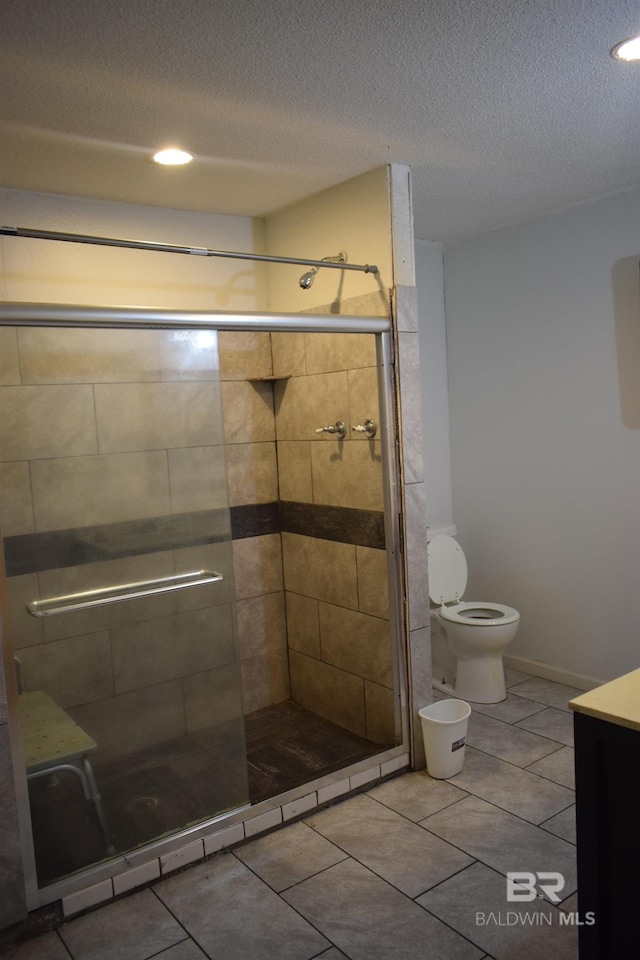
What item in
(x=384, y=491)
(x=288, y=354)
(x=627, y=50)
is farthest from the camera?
(x=288, y=354)

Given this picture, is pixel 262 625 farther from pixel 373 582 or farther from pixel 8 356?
pixel 8 356

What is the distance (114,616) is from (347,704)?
137 centimetres

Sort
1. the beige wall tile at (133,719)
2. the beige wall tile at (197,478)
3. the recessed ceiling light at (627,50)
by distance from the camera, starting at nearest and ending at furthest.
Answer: the recessed ceiling light at (627,50) < the beige wall tile at (133,719) < the beige wall tile at (197,478)

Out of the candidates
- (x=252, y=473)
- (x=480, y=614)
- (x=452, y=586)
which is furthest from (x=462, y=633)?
(x=252, y=473)

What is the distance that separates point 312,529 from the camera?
11.0 ft

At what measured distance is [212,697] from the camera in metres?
2.40

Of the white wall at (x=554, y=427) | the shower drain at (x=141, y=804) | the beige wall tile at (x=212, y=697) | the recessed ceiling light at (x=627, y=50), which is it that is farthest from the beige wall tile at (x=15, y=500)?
the white wall at (x=554, y=427)

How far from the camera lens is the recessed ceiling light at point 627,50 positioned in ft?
5.94

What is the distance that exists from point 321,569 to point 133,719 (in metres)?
1.24

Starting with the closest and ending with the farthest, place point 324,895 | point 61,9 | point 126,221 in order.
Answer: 1. point 61,9
2. point 324,895
3. point 126,221

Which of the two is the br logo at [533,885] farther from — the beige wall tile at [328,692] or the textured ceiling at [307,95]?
the textured ceiling at [307,95]

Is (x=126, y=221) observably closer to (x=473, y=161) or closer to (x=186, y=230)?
(x=186, y=230)

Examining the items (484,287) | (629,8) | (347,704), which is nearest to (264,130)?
(629,8)

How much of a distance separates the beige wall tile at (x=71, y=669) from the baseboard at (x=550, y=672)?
92.1 inches
